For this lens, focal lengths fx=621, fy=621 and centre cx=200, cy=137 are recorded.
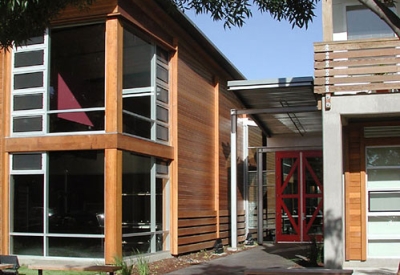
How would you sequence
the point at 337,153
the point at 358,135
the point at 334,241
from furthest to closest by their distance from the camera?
the point at 358,135, the point at 337,153, the point at 334,241

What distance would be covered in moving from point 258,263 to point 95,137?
519 cm

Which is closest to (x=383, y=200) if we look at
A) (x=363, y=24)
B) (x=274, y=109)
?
(x=363, y=24)

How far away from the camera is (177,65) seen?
17047 millimetres

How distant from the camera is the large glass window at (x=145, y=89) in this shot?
48.3ft

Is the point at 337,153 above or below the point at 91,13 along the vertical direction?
below

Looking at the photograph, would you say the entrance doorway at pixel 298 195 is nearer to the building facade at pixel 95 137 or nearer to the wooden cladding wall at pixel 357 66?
the building facade at pixel 95 137

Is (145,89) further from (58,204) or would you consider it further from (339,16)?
(339,16)

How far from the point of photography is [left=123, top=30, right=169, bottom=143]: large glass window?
1473cm

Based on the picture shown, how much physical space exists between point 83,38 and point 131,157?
3.01 m

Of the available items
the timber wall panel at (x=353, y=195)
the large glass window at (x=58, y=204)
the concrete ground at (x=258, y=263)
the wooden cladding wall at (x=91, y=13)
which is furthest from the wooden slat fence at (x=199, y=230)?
the wooden cladding wall at (x=91, y=13)

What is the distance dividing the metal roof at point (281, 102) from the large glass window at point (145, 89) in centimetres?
188

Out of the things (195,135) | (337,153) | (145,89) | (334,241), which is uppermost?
(145,89)

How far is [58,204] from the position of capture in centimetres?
1432

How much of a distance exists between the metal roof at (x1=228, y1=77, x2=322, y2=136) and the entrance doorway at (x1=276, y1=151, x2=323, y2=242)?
1211mm
